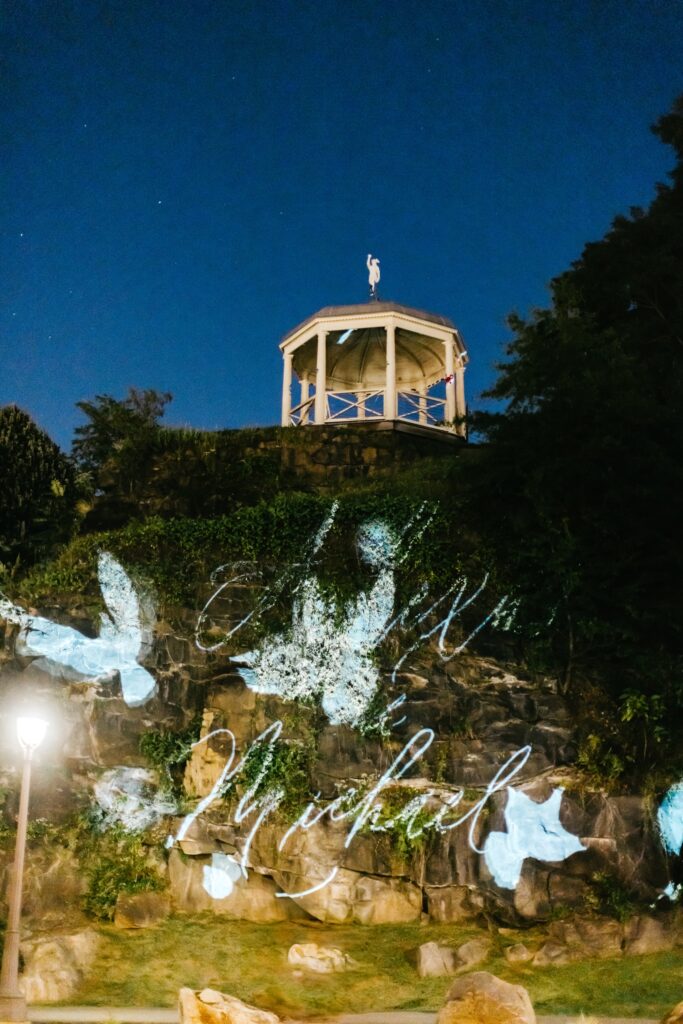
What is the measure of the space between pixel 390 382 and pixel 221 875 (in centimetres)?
1124

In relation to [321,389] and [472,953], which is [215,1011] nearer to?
[472,953]

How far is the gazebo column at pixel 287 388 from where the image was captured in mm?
20922

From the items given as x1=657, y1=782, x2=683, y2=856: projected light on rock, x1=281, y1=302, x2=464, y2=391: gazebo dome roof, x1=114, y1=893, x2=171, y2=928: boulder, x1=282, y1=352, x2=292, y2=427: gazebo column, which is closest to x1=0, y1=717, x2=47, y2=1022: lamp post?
x1=114, y1=893, x2=171, y2=928: boulder

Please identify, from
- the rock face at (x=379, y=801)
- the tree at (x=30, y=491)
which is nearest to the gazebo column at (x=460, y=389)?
the rock face at (x=379, y=801)

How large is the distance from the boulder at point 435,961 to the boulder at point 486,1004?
8.90 feet

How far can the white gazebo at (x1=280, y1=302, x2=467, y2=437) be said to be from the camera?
19.9 meters

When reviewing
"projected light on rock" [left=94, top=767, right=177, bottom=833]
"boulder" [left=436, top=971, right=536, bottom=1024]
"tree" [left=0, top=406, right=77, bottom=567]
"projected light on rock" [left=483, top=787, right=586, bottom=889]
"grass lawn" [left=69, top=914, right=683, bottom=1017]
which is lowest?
"grass lawn" [left=69, top=914, right=683, bottom=1017]

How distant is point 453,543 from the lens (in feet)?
46.9

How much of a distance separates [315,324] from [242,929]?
13.4m

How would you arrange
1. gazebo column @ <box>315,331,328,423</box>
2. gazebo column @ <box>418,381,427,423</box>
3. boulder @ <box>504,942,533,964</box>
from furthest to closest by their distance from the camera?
gazebo column @ <box>418,381,427,423</box>
gazebo column @ <box>315,331,328,423</box>
boulder @ <box>504,942,533,964</box>

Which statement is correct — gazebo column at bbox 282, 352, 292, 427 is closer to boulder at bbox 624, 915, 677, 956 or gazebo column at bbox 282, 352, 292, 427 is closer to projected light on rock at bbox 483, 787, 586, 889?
projected light on rock at bbox 483, 787, 586, 889

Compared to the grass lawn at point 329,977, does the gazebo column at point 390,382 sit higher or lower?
higher

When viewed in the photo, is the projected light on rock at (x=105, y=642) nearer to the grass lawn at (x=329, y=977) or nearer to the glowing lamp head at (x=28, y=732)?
the glowing lamp head at (x=28, y=732)

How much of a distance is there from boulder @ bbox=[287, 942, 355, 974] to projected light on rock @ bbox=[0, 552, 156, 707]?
4.74m
